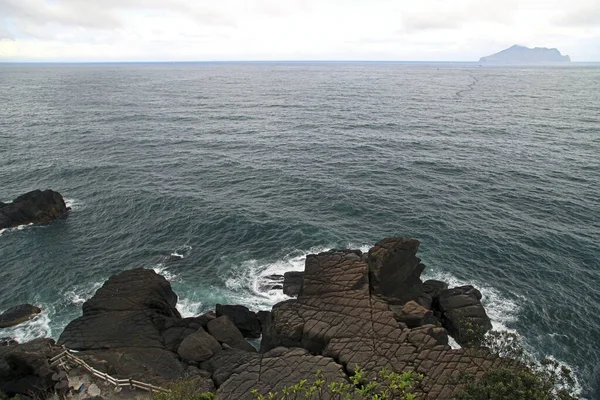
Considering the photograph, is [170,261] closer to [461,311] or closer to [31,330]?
[31,330]

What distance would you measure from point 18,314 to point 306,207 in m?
44.6

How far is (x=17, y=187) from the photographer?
81.2 m

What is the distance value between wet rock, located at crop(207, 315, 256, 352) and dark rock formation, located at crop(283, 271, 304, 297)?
31.3 feet

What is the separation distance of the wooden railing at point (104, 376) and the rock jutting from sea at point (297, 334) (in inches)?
38.0

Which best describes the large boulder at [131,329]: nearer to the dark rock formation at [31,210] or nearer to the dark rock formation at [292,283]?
the dark rock formation at [292,283]

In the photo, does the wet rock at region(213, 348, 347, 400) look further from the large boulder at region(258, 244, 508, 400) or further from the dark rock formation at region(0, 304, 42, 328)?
the dark rock formation at region(0, 304, 42, 328)

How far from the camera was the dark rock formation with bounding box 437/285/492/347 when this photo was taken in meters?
42.9

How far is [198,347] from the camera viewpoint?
38969 mm

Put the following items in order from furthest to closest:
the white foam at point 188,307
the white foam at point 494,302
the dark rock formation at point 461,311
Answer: the white foam at point 188,307 < the white foam at point 494,302 < the dark rock formation at point 461,311

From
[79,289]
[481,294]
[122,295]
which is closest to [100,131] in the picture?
[79,289]

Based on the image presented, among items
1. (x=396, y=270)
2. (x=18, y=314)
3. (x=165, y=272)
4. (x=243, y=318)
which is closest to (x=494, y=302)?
(x=396, y=270)

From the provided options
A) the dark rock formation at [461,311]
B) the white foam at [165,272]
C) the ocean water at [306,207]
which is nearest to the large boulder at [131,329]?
the ocean water at [306,207]

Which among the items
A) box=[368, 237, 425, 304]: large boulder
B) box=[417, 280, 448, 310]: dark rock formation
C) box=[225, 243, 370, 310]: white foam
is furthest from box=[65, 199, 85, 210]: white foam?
box=[417, 280, 448, 310]: dark rock formation

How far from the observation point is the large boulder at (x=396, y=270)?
147 ft
